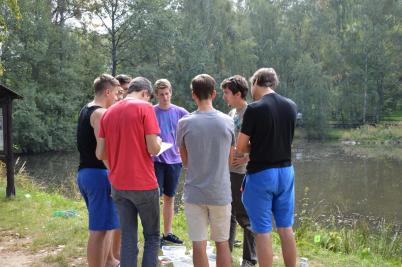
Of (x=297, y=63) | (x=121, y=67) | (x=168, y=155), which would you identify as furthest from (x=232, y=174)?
(x=297, y=63)

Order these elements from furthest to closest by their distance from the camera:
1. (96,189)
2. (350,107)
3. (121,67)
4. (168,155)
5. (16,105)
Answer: (350,107) < (121,67) < (16,105) < (168,155) < (96,189)

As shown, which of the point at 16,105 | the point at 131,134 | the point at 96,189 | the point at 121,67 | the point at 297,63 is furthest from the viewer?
the point at 297,63

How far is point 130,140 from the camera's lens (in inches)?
133

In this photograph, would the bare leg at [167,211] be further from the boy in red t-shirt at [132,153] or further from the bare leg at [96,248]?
the boy in red t-shirt at [132,153]

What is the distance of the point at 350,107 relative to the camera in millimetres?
38938

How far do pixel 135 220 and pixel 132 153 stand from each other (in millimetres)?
558

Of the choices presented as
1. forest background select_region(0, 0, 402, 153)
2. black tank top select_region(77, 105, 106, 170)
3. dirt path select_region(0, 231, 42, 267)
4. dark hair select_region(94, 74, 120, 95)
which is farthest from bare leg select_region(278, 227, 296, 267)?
forest background select_region(0, 0, 402, 153)

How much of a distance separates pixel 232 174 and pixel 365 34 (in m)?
36.7

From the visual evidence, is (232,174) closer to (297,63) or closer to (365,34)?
(297,63)

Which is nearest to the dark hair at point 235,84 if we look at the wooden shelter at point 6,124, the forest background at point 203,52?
the wooden shelter at point 6,124

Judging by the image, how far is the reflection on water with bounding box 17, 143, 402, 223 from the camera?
11.9 metres

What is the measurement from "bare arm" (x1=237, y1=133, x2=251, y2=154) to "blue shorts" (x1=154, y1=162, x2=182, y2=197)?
1419 mm

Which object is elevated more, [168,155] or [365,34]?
[365,34]

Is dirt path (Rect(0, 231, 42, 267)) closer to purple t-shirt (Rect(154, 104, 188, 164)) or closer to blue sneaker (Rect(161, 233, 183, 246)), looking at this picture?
blue sneaker (Rect(161, 233, 183, 246))
